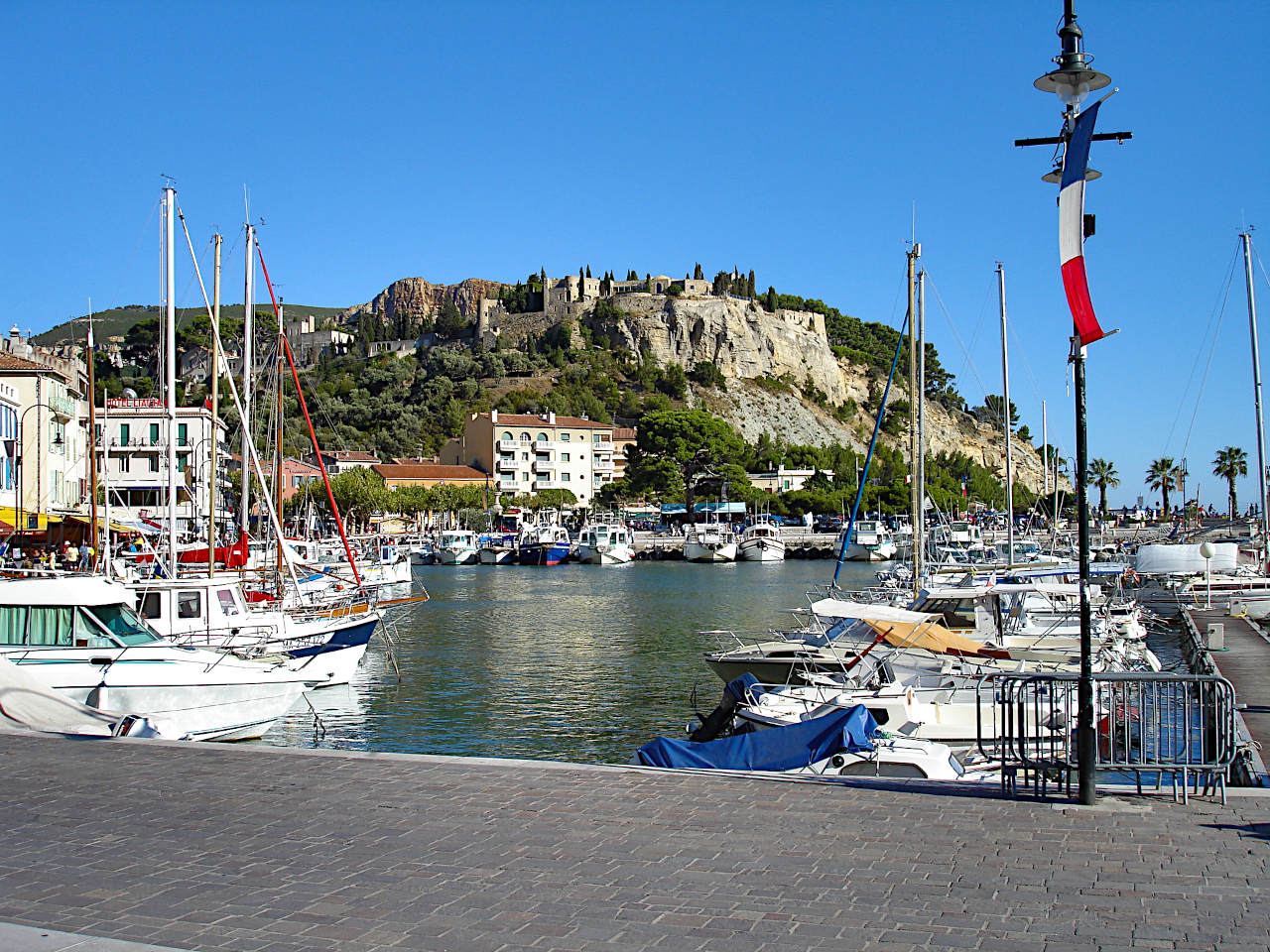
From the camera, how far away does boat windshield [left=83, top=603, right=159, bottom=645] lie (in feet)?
65.2

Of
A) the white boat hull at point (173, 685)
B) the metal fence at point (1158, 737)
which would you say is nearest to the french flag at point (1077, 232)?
the metal fence at point (1158, 737)

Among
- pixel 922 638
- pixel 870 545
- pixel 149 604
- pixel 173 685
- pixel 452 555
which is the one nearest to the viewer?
pixel 173 685

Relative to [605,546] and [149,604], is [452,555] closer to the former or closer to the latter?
[605,546]

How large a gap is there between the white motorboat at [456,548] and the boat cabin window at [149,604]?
244 ft

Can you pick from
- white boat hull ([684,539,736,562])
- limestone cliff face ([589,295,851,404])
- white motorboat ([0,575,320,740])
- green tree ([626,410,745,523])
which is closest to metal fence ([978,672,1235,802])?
white motorboat ([0,575,320,740])

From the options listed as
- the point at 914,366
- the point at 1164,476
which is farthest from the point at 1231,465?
the point at 914,366

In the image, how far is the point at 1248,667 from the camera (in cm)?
2502

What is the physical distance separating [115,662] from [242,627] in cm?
625

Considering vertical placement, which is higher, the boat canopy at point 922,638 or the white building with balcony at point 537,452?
the white building with balcony at point 537,452

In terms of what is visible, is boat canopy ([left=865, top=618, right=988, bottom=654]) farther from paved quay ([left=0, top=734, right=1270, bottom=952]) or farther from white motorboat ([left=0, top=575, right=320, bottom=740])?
white motorboat ([left=0, top=575, right=320, bottom=740])

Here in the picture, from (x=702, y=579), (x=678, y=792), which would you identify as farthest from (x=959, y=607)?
(x=702, y=579)

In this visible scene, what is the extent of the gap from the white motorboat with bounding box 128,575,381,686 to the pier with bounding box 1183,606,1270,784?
56.9 feet

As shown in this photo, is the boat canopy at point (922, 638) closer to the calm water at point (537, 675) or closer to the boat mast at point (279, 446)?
the calm water at point (537, 675)

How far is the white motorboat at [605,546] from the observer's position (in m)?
98.0
